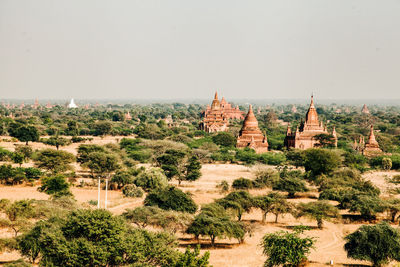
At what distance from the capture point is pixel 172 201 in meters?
30.8

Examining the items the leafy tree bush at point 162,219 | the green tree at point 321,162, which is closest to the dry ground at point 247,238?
the leafy tree bush at point 162,219

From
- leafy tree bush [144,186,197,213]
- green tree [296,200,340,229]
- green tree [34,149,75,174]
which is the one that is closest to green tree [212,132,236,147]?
green tree [34,149,75,174]

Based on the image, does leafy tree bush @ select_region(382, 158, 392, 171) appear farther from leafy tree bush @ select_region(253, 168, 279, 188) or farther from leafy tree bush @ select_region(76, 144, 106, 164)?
leafy tree bush @ select_region(76, 144, 106, 164)

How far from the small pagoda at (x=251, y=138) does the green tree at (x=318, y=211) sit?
37.9 metres

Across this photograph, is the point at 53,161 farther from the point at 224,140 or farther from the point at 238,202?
A: the point at 224,140

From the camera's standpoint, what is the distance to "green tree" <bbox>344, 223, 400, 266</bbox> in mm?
22578

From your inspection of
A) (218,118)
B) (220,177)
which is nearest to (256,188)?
(220,177)

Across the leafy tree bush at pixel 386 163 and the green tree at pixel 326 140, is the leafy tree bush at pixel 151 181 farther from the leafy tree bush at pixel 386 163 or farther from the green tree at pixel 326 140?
the green tree at pixel 326 140

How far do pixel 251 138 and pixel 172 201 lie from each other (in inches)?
1642

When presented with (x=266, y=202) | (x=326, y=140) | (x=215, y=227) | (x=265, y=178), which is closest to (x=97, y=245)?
(x=215, y=227)

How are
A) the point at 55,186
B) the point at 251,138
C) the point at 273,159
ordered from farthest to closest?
1. the point at 251,138
2. the point at 273,159
3. the point at 55,186

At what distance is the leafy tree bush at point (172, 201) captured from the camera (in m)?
30.6

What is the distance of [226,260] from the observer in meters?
23.7

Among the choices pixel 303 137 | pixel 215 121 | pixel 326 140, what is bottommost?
pixel 215 121
